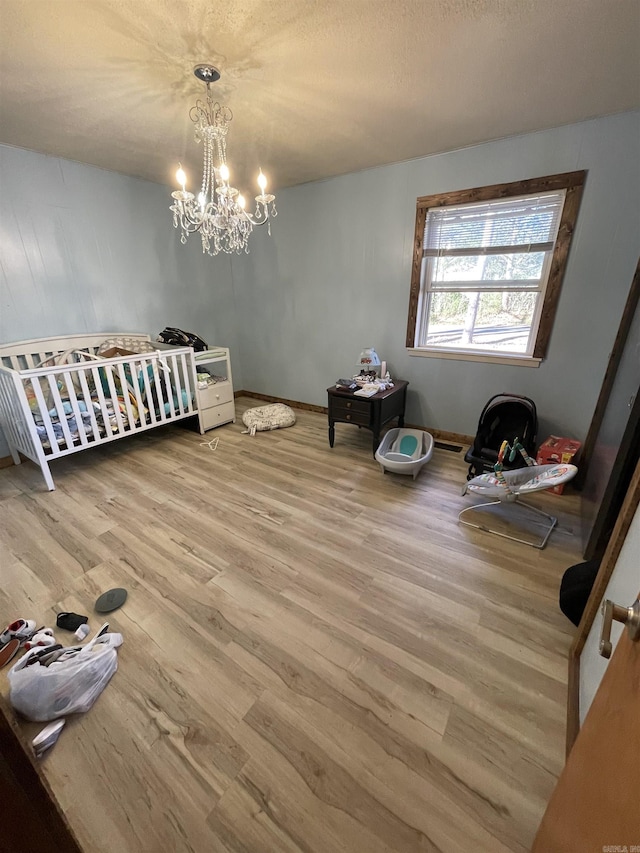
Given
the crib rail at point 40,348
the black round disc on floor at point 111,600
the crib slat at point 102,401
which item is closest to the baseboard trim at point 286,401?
the crib rail at point 40,348

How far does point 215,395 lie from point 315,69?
2.62m

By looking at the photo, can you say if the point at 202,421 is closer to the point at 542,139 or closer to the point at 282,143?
the point at 282,143

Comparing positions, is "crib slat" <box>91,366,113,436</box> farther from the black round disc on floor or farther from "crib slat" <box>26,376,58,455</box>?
the black round disc on floor

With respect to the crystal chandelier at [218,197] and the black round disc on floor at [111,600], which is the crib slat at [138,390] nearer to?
the crystal chandelier at [218,197]

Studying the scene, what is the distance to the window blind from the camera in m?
2.43

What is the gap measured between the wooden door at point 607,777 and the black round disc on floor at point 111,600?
1.67m

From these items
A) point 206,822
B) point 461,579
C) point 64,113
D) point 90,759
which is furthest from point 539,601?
point 64,113

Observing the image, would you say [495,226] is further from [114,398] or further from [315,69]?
[114,398]

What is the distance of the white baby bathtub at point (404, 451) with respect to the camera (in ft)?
8.29

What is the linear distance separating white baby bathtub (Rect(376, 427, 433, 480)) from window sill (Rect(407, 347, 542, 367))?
2.47 feet

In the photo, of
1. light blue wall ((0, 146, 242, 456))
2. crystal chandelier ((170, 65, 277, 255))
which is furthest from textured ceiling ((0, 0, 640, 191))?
light blue wall ((0, 146, 242, 456))

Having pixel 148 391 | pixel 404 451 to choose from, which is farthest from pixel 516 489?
pixel 148 391

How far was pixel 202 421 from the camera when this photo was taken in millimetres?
3449

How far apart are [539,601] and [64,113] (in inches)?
153
